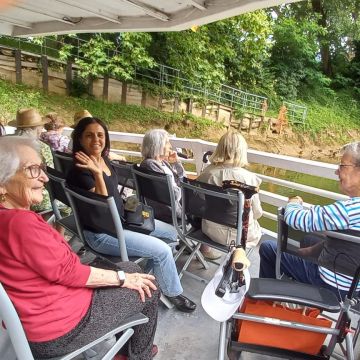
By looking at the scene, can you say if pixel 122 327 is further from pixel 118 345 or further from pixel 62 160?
pixel 62 160

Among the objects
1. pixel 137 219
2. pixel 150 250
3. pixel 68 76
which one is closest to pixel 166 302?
pixel 150 250

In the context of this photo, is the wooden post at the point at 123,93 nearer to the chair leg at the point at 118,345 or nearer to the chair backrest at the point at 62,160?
the chair backrest at the point at 62,160

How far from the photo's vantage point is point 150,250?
2045 millimetres

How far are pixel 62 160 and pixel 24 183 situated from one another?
5.37ft

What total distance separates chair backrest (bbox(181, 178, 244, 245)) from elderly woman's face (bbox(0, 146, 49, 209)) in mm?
1013

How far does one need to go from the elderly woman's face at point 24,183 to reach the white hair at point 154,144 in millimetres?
1351

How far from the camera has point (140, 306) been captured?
4.97 ft

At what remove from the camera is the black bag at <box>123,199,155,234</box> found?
2170mm

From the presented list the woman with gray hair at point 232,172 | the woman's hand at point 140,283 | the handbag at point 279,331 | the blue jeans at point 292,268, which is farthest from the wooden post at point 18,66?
the handbag at point 279,331

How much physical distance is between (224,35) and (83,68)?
481 centimetres

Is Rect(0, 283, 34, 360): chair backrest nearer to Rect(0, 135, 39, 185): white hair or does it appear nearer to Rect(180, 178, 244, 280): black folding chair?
Rect(0, 135, 39, 185): white hair

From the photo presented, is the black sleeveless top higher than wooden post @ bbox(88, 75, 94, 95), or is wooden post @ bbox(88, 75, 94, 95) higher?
wooden post @ bbox(88, 75, 94, 95)

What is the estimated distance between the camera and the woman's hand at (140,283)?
152 centimetres

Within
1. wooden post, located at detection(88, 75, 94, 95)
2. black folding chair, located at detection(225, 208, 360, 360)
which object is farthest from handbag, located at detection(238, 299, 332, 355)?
wooden post, located at detection(88, 75, 94, 95)
